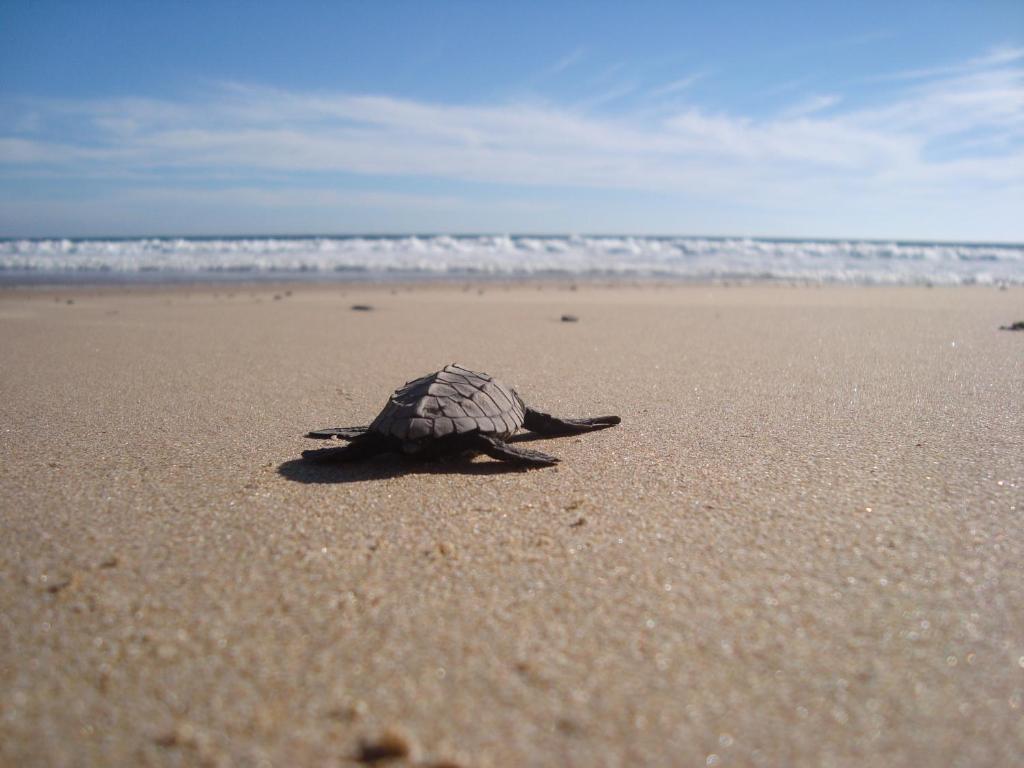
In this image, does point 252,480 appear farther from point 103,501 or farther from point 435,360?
point 435,360

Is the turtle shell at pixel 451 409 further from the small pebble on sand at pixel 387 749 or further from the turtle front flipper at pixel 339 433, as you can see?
the small pebble on sand at pixel 387 749

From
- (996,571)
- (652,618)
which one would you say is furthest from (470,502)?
(996,571)

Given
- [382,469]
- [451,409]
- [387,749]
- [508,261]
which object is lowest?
[387,749]

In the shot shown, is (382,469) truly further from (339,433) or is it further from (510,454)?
(510,454)

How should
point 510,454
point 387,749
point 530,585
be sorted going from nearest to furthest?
point 387,749 → point 530,585 → point 510,454

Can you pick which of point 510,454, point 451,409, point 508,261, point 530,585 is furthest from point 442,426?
point 508,261

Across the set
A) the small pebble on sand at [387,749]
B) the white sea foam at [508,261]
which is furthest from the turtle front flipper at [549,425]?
the white sea foam at [508,261]

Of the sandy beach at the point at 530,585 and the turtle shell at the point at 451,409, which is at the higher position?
the turtle shell at the point at 451,409
